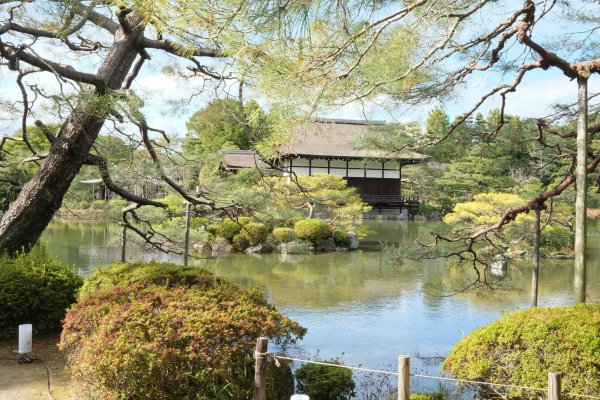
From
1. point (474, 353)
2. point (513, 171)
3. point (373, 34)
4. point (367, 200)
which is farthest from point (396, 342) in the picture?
point (513, 171)

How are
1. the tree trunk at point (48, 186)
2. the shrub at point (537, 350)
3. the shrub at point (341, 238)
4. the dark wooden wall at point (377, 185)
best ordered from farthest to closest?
1. the dark wooden wall at point (377, 185)
2. the shrub at point (341, 238)
3. the tree trunk at point (48, 186)
4. the shrub at point (537, 350)

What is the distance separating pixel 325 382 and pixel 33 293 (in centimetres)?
242

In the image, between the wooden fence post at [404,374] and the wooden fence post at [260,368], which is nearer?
the wooden fence post at [404,374]

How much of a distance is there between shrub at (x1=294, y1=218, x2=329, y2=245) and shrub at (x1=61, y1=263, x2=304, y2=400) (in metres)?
9.40

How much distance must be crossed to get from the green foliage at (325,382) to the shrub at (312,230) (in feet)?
29.9

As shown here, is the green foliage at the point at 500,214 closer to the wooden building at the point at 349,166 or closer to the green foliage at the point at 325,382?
the wooden building at the point at 349,166

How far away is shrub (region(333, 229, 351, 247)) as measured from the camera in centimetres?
1305

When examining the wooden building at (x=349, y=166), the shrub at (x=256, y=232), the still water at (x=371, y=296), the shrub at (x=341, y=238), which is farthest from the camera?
the wooden building at (x=349, y=166)

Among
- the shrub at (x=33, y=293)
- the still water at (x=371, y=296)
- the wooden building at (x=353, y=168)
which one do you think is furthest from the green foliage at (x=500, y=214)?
the shrub at (x=33, y=293)

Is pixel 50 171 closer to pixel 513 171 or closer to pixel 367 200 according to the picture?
pixel 367 200

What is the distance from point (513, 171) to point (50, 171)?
717 inches

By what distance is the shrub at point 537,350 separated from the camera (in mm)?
2514

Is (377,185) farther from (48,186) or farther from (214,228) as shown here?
(48,186)

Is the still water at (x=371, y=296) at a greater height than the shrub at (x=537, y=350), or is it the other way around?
the shrub at (x=537, y=350)
